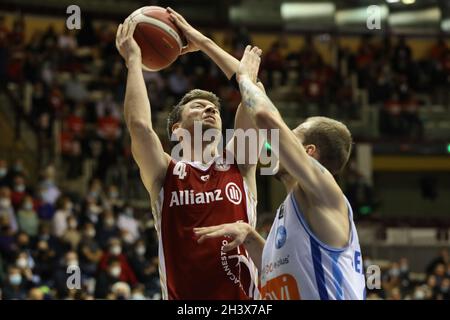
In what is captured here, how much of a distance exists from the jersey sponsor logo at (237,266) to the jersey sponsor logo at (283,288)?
59 cm

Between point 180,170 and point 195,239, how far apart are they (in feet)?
1.43

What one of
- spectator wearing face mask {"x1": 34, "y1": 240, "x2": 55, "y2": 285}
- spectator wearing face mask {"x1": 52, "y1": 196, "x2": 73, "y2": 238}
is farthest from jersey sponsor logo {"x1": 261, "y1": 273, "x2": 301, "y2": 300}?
spectator wearing face mask {"x1": 52, "y1": 196, "x2": 73, "y2": 238}

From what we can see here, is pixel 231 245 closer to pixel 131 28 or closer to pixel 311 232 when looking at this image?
pixel 311 232

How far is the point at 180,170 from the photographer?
505 centimetres

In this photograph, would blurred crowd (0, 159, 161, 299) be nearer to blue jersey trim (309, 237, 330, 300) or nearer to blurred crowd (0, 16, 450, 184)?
blurred crowd (0, 16, 450, 184)

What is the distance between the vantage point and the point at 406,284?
1515 centimetres

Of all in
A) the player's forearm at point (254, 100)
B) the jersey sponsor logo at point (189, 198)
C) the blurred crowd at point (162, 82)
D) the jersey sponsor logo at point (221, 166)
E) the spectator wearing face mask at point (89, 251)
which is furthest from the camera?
the blurred crowd at point (162, 82)

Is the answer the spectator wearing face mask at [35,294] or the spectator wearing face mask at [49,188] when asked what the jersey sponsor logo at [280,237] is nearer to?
the spectator wearing face mask at [35,294]

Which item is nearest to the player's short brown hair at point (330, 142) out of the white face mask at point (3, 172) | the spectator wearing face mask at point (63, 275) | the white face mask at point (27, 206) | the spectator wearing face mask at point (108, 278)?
the spectator wearing face mask at point (63, 275)

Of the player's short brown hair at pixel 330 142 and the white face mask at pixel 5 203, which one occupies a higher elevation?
the player's short brown hair at pixel 330 142

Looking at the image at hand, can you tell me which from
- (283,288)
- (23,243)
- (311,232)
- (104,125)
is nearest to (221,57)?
(311,232)

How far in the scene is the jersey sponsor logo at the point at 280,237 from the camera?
425 cm

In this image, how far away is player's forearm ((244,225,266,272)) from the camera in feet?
15.4

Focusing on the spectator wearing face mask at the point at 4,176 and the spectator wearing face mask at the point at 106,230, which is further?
the spectator wearing face mask at the point at 4,176
